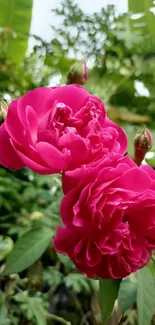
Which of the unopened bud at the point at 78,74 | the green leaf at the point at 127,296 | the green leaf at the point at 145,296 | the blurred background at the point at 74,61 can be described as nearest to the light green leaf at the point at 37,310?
the blurred background at the point at 74,61

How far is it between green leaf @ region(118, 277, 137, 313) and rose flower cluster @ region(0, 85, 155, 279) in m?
0.18

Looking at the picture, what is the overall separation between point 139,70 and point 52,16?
0.75 feet

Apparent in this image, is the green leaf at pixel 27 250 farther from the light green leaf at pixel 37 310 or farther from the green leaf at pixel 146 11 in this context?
the green leaf at pixel 146 11

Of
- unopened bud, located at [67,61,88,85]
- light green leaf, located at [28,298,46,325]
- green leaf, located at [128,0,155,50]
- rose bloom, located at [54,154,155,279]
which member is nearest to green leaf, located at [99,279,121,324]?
rose bloom, located at [54,154,155,279]

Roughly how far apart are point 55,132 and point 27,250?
21 cm

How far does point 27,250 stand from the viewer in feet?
1.90

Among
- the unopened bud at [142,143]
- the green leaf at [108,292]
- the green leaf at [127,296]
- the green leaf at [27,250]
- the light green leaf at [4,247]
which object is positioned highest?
the unopened bud at [142,143]

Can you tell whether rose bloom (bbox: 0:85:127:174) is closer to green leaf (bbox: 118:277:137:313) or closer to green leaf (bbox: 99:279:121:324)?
green leaf (bbox: 99:279:121:324)

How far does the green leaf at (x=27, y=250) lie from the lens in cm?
56

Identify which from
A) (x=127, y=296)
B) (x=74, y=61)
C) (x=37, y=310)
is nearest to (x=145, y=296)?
(x=127, y=296)

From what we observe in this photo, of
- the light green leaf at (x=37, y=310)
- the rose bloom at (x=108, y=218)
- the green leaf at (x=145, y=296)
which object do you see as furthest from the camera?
the light green leaf at (x=37, y=310)

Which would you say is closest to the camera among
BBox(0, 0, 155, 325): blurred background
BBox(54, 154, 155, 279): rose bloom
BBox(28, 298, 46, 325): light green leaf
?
BBox(54, 154, 155, 279): rose bloom

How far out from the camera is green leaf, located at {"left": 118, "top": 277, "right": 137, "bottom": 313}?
59 centimetres

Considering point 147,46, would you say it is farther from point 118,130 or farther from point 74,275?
point 118,130
